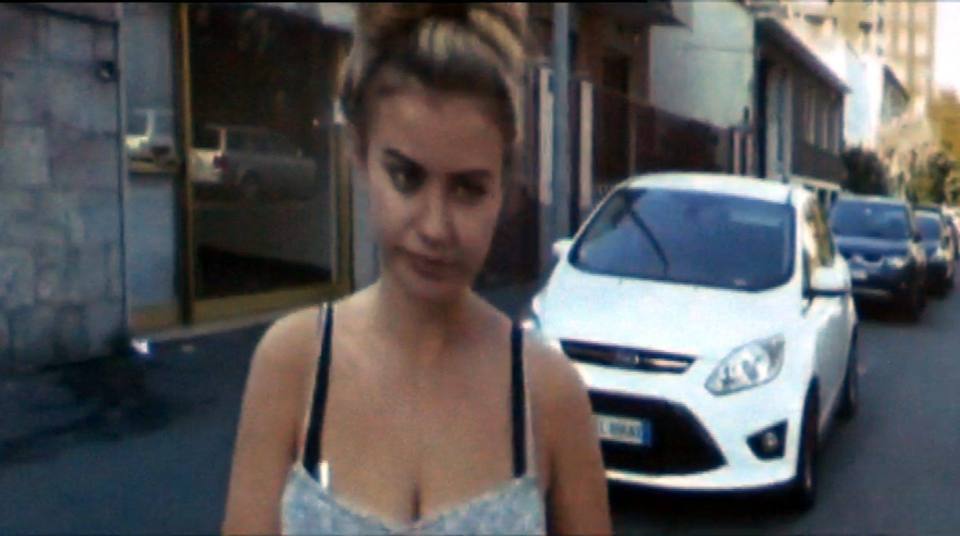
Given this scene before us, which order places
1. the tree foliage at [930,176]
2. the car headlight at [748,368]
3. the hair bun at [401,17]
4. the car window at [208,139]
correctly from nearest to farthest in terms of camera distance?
1. the hair bun at [401,17]
2. the car headlight at [748,368]
3. the car window at [208,139]
4. the tree foliage at [930,176]

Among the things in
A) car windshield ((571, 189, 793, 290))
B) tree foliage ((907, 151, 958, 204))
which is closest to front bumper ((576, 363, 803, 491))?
car windshield ((571, 189, 793, 290))

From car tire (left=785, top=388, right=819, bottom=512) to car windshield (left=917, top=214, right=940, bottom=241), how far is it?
1842 cm

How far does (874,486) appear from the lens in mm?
7141

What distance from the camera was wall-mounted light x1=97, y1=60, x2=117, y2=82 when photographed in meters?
9.33

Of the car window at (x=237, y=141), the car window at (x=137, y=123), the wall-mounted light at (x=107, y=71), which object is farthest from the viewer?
the car window at (x=237, y=141)

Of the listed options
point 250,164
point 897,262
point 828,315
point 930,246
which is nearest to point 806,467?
point 828,315

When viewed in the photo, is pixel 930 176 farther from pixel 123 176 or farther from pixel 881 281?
pixel 123 176

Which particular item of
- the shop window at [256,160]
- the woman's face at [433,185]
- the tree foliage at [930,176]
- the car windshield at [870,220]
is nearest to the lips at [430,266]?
the woman's face at [433,185]

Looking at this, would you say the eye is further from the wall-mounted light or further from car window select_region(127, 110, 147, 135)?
car window select_region(127, 110, 147, 135)

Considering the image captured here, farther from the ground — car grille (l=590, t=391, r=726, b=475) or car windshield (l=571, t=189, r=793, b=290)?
car windshield (l=571, t=189, r=793, b=290)

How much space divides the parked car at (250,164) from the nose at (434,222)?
10.00 metres

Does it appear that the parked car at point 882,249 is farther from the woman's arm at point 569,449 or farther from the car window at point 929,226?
the woman's arm at point 569,449

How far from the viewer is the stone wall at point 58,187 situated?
28.3 ft

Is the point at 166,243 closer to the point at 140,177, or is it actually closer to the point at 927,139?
the point at 140,177
